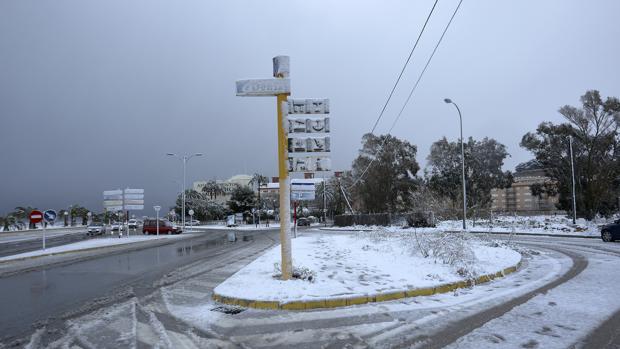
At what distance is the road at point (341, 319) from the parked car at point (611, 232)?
1270 cm

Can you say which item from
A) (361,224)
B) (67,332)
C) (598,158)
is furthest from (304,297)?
(361,224)

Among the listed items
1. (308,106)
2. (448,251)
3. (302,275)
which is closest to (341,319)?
(302,275)

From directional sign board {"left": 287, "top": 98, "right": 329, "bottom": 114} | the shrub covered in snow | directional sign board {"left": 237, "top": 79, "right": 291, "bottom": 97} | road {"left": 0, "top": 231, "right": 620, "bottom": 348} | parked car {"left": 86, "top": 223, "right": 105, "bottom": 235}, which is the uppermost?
directional sign board {"left": 237, "top": 79, "right": 291, "bottom": 97}

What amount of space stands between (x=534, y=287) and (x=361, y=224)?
4367 cm

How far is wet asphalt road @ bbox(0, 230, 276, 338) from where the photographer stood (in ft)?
24.7

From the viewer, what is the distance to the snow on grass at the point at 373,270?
27.1 ft

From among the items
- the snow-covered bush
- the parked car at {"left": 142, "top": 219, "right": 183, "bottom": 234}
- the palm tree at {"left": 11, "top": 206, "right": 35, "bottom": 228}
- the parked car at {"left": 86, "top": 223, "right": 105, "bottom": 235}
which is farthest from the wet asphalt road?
the palm tree at {"left": 11, "top": 206, "right": 35, "bottom": 228}

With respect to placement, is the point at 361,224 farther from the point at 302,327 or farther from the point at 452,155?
the point at 302,327

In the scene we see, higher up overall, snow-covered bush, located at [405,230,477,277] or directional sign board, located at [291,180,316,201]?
directional sign board, located at [291,180,316,201]

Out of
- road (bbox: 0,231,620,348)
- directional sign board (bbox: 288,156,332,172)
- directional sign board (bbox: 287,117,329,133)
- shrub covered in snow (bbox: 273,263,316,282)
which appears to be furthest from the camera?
directional sign board (bbox: 287,117,329,133)

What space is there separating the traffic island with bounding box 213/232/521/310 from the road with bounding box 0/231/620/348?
0.94ft

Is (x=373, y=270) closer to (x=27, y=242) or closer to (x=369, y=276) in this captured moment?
(x=369, y=276)

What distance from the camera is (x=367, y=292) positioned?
26.4 feet

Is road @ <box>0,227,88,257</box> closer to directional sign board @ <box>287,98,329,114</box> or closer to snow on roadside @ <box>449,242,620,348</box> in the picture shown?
directional sign board @ <box>287,98,329,114</box>
